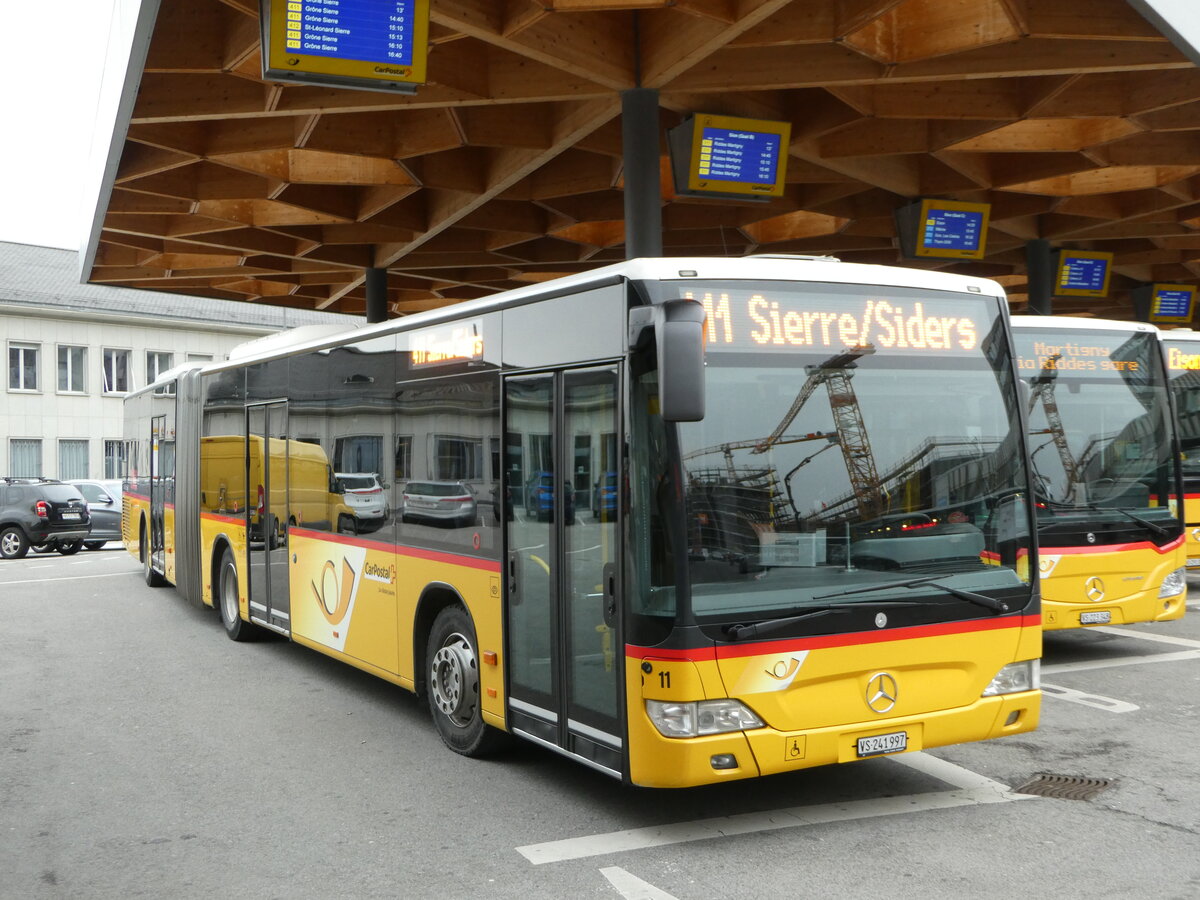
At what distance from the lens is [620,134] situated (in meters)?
13.5

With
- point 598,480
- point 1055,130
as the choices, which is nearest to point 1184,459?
point 1055,130

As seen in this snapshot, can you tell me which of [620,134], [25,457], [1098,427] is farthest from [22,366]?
[1098,427]

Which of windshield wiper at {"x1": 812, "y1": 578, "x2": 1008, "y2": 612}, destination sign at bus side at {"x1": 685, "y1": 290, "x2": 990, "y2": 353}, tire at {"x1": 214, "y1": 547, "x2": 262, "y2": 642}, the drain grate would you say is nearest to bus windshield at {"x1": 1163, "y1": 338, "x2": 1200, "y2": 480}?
the drain grate

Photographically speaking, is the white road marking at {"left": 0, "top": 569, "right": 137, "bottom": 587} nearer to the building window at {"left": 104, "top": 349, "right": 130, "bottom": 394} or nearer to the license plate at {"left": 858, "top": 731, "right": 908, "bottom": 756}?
the license plate at {"left": 858, "top": 731, "right": 908, "bottom": 756}

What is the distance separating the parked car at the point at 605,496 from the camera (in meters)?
5.90

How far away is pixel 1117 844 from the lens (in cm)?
571

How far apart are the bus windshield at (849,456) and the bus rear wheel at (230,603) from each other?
326 inches

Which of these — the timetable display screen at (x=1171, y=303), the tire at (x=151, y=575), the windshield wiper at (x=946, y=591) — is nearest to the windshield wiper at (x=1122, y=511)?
the windshield wiper at (x=946, y=591)

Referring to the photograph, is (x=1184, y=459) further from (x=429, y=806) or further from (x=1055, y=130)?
(x=429, y=806)

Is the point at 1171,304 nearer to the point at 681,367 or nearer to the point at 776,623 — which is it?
the point at 776,623

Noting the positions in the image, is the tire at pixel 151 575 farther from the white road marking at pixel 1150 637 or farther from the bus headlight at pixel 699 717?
the bus headlight at pixel 699 717

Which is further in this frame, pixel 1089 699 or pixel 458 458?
pixel 1089 699

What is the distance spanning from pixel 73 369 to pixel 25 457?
151 inches

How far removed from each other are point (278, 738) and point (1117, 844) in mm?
5381
